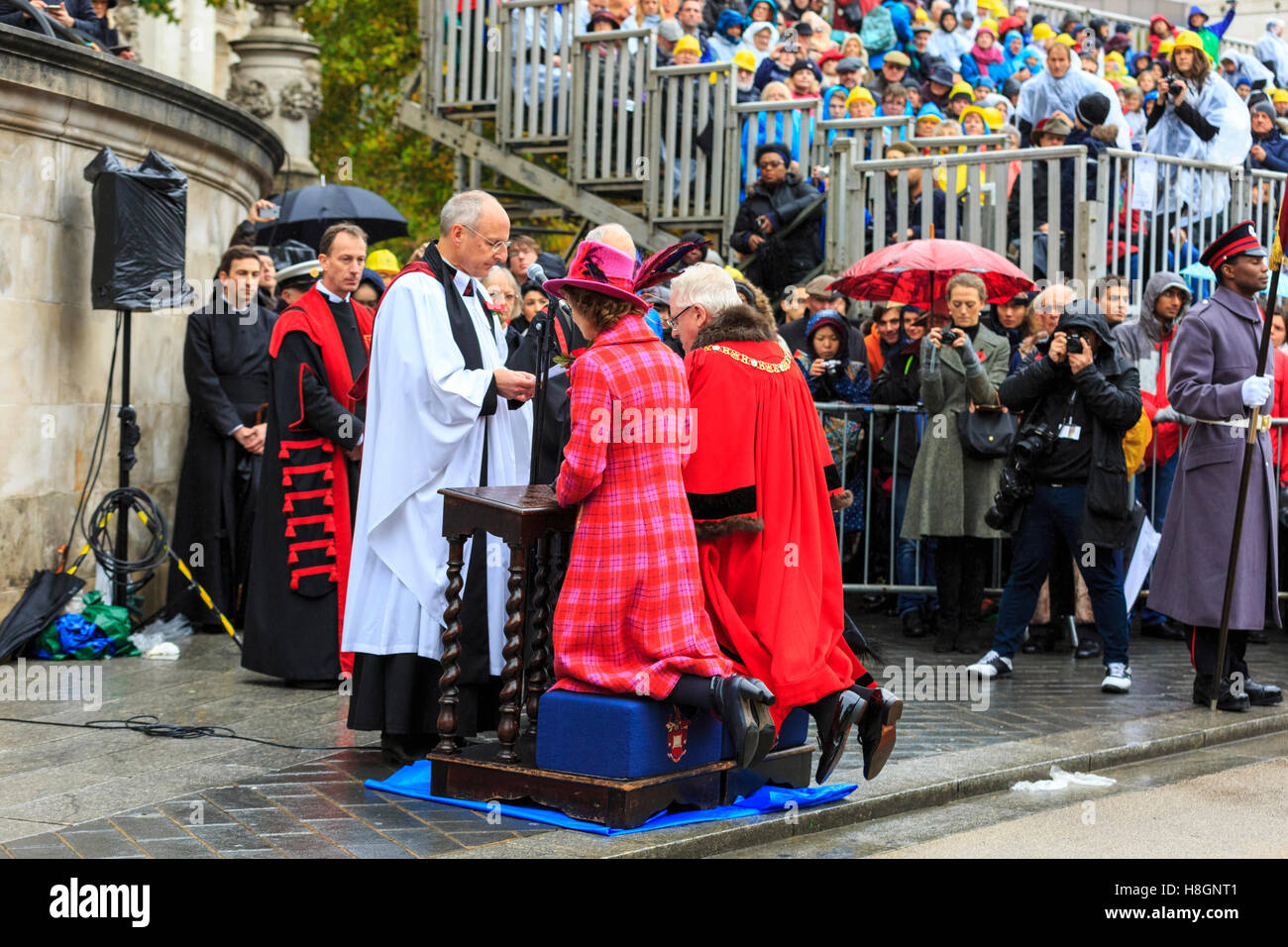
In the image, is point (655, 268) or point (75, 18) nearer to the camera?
point (655, 268)

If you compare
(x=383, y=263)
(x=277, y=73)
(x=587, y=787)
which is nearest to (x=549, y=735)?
(x=587, y=787)

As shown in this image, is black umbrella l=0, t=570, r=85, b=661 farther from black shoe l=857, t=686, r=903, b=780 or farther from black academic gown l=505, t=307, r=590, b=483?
black shoe l=857, t=686, r=903, b=780

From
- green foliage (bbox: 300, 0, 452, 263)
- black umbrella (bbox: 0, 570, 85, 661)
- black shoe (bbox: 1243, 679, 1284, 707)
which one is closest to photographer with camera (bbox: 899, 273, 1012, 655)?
black shoe (bbox: 1243, 679, 1284, 707)

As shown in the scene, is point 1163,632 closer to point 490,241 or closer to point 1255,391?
point 1255,391

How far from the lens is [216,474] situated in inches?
397

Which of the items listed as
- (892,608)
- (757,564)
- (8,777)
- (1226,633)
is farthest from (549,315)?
(892,608)

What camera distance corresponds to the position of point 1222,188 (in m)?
13.7

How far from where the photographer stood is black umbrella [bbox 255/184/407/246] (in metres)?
13.9

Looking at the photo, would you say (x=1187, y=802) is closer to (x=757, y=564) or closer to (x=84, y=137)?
(x=757, y=564)

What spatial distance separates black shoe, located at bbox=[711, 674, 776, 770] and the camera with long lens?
4.08 m

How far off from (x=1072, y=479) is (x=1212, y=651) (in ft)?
4.11

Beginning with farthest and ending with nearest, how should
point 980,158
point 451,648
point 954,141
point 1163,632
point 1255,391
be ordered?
point 954,141 → point 980,158 → point 1163,632 → point 1255,391 → point 451,648

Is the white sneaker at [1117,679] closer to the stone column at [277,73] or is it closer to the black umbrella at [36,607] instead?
the black umbrella at [36,607]
